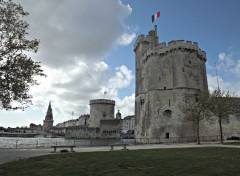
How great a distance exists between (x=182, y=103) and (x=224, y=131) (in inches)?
348

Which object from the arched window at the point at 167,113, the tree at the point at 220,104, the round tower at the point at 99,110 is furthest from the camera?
the round tower at the point at 99,110

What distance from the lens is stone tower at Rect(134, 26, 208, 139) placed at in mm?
40781

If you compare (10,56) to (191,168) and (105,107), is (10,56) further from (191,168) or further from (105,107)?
(105,107)

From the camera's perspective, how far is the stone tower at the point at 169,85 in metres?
40.8

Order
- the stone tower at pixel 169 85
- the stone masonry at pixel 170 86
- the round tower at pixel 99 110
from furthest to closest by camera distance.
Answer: the round tower at pixel 99 110, the stone tower at pixel 169 85, the stone masonry at pixel 170 86

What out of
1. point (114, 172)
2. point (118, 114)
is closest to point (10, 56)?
point (114, 172)

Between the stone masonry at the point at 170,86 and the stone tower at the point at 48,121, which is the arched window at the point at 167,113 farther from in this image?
the stone tower at the point at 48,121

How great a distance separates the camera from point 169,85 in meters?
42.4

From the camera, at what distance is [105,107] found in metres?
94.8

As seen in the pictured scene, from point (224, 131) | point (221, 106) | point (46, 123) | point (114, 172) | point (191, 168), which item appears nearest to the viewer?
point (114, 172)

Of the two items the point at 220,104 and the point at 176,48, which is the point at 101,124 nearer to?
the point at 176,48

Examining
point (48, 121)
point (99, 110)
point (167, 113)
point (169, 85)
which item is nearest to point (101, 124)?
point (99, 110)

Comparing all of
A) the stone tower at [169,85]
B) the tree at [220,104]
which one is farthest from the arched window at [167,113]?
the tree at [220,104]

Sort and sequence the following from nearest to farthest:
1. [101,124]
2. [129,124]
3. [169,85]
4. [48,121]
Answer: [169,85]
[101,124]
[48,121]
[129,124]
